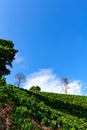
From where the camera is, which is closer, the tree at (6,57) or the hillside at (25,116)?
the hillside at (25,116)

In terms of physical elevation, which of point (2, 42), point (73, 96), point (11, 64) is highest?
point (2, 42)

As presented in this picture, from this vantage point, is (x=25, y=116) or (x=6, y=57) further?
(x=6, y=57)

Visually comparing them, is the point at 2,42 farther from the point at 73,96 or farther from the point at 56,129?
the point at 56,129

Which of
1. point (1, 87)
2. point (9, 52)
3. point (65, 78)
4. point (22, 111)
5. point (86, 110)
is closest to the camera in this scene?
point (22, 111)

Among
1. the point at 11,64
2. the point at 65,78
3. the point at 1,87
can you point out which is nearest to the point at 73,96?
the point at 11,64

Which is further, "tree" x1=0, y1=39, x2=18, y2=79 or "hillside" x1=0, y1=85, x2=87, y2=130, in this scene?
"tree" x1=0, y1=39, x2=18, y2=79

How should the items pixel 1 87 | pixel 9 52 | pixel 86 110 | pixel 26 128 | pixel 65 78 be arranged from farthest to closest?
1. pixel 65 78
2. pixel 9 52
3. pixel 86 110
4. pixel 1 87
5. pixel 26 128

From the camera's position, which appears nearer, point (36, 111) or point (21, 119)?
point (21, 119)

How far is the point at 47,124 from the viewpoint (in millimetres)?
20578

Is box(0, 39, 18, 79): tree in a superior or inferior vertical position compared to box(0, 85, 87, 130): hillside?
superior

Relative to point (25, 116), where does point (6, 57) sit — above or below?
above

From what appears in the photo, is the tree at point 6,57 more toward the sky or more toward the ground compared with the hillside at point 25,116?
more toward the sky

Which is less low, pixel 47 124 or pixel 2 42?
pixel 2 42

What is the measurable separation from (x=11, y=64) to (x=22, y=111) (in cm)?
2873
